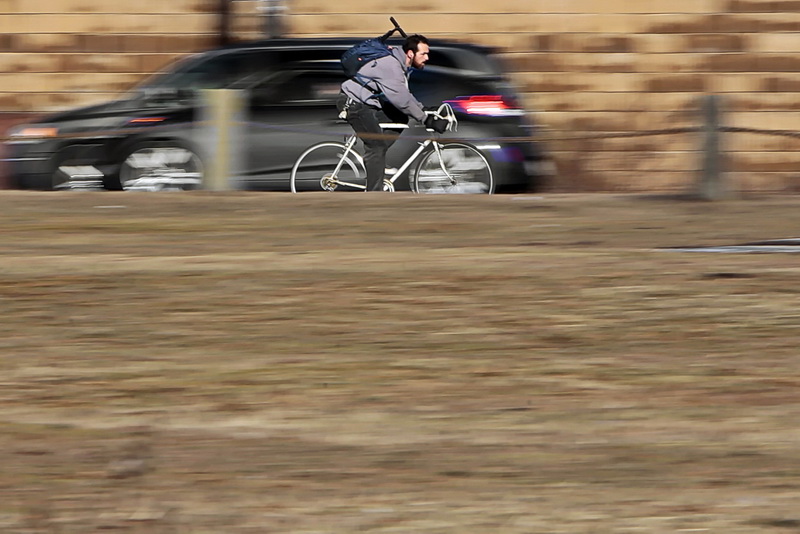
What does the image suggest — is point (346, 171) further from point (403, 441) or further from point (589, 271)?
point (403, 441)

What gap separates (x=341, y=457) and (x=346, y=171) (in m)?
7.40

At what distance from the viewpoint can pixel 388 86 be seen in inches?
454

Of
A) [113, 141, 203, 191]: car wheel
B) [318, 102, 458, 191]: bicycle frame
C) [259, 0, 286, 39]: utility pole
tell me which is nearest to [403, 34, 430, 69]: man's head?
[318, 102, 458, 191]: bicycle frame

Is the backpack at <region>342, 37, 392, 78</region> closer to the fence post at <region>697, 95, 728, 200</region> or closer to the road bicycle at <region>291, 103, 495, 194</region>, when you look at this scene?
the road bicycle at <region>291, 103, 495, 194</region>

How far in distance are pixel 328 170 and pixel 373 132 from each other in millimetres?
520

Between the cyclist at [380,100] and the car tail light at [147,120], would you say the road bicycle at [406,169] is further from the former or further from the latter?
the car tail light at [147,120]

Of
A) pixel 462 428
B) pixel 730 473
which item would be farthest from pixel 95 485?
pixel 730 473

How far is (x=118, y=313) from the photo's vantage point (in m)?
6.73

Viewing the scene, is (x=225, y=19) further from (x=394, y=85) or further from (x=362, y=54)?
(x=394, y=85)

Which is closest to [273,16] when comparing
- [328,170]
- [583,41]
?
[583,41]

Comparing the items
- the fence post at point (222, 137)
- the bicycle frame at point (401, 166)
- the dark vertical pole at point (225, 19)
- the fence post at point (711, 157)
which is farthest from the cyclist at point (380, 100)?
the dark vertical pole at point (225, 19)

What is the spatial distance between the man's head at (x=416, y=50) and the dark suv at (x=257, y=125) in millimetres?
259

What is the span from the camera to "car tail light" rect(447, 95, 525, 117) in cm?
1177

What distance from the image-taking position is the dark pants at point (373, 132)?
11688 millimetres
